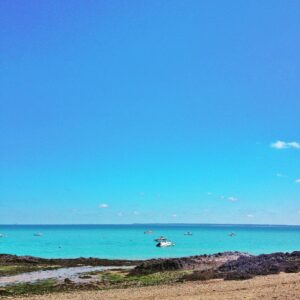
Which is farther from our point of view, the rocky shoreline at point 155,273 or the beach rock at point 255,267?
the beach rock at point 255,267

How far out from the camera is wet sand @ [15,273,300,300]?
2380 cm

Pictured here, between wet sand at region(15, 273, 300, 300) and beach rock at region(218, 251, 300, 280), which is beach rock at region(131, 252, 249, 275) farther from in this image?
wet sand at region(15, 273, 300, 300)

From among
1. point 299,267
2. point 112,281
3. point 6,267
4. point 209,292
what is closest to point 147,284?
point 112,281

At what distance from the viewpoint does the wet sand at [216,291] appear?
2380 centimetres

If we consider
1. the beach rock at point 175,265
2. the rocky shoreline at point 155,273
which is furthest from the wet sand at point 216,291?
the beach rock at point 175,265

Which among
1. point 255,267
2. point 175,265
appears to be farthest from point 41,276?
point 255,267

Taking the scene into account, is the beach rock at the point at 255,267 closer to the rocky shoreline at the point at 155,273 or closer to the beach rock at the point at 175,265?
the rocky shoreline at the point at 155,273

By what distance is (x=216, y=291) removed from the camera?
26.2 m

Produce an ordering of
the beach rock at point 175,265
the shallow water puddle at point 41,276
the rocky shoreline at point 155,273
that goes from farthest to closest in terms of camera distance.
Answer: the beach rock at point 175,265 < the shallow water puddle at point 41,276 < the rocky shoreline at point 155,273

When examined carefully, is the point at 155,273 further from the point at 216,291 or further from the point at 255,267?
the point at 216,291

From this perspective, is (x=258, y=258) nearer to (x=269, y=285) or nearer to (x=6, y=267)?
(x=269, y=285)

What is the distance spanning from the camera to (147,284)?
33.1m

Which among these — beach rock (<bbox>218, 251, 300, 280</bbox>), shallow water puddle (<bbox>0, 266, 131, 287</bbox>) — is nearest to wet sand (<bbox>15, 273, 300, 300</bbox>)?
beach rock (<bbox>218, 251, 300, 280</bbox>)

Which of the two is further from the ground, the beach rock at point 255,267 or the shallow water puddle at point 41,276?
the beach rock at point 255,267
